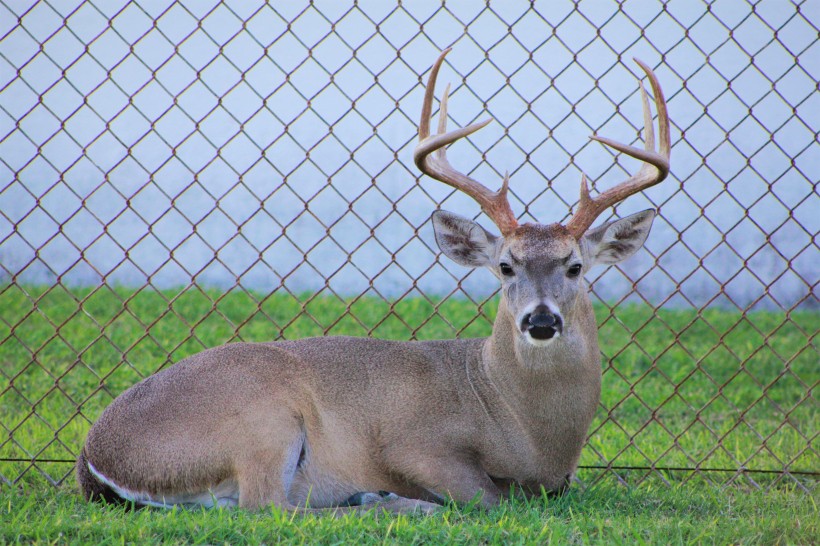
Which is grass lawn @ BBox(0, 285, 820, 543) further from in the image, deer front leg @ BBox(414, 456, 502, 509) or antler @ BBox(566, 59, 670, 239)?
antler @ BBox(566, 59, 670, 239)

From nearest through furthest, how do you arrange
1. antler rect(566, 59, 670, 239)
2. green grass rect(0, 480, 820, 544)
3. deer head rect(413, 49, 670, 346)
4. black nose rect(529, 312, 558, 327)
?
green grass rect(0, 480, 820, 544) < black nose rect(529, 312, 558, 327) < deer head rect(413, 49, 670, 346) < antler rect(566, 59, 670, 239)

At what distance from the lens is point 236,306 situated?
878 centimetres

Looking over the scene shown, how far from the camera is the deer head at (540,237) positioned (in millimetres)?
4492

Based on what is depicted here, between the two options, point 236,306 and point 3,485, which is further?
point 236,306

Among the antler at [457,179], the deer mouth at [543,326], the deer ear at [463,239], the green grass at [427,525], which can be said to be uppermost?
the antler at [457,179]

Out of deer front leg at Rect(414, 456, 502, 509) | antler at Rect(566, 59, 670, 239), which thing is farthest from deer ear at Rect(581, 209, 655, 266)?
deer front leg at Rect(414, 456, 502, 509)

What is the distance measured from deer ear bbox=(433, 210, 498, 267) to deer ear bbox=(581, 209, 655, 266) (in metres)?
0.49

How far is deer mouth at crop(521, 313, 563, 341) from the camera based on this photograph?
14.2 ft

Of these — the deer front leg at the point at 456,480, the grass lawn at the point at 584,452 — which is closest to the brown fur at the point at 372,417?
the deer front leg at the point at 456,480

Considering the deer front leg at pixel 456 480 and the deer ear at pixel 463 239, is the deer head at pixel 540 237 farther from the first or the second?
the deer front leg at pixel 456 480

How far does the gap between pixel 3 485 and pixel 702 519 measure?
3527mm

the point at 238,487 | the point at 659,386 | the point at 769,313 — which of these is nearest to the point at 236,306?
the point at 659,386

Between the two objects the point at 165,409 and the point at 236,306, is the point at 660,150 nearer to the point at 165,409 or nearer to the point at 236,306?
the point at 165,409

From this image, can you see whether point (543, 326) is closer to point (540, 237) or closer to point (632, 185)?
point (540, 237)
